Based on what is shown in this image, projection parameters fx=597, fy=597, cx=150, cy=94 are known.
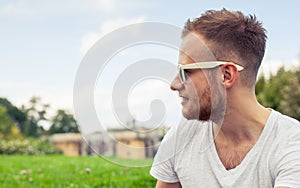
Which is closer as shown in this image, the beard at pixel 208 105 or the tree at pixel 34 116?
the beard at pixel 208 105

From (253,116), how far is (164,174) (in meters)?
0.43

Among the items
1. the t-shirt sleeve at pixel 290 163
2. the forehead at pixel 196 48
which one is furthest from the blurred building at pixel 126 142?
the t-shirt sleeve at pixel 290 163

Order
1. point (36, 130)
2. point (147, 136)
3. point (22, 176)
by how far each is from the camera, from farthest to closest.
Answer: point (36, 130) < point (22, 176) < point (147, 136)

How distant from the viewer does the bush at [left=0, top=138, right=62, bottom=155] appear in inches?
580

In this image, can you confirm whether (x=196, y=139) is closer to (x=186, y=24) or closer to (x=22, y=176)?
(x=186, y=24)

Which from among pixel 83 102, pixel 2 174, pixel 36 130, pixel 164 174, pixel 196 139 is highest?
pixel 83 102

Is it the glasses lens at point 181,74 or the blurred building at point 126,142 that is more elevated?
the glasses lens at point 181,74

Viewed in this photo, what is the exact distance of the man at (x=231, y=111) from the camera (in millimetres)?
2008

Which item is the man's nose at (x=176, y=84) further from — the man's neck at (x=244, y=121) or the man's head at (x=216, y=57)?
the man's neck at (x=244, y=121)

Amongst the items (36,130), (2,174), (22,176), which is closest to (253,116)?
(22,176)

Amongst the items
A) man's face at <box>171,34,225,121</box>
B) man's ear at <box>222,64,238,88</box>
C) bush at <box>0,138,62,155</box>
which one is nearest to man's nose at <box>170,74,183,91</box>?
man's face at <box>171,34,225,121</box>

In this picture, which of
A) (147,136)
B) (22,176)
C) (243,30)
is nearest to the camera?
(243,30)

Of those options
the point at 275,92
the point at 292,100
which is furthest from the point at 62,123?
the point at 292,100

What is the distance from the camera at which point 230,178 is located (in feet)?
6.89
